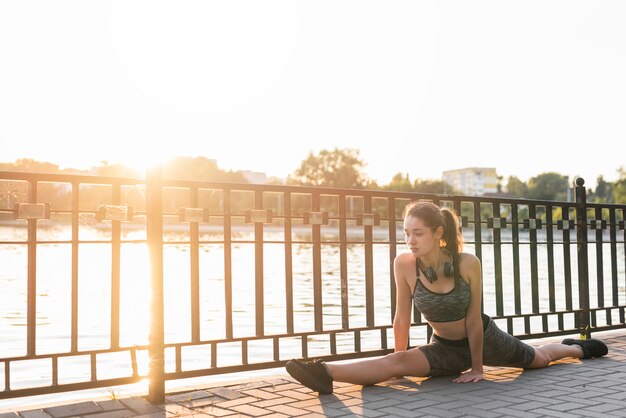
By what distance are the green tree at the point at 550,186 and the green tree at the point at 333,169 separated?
32.2m

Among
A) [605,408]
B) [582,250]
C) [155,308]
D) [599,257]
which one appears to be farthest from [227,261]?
[599,257]

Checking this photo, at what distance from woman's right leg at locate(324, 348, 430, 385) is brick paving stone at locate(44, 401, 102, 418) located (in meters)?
1.50

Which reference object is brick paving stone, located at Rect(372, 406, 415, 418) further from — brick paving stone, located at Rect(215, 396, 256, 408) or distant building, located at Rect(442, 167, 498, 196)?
distant building, located at Rect(442, 167, 498, 196)

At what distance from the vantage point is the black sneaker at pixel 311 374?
184 inches

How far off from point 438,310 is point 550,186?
131 meters

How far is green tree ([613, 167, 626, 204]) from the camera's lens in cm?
8541

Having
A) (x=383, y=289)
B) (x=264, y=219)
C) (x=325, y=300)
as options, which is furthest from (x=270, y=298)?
(x=264, y=219)

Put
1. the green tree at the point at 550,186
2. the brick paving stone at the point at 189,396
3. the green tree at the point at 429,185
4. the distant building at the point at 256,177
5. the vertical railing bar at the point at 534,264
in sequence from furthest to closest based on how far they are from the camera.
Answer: the distant building at the point at 256,177 < the green tree at the point at 550,186 < the green tree at the point at 429,185 < the vertical railing bar at the point at 534,264 < the brick paving stone at the point at 189,396

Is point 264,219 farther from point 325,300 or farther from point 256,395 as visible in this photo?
point 325,300

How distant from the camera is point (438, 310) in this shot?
202 inches

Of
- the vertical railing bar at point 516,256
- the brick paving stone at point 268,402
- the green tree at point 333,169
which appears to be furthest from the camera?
the green tree at point 333,169

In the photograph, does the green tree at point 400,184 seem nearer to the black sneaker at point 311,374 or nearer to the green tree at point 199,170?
the green tree at point 199,170

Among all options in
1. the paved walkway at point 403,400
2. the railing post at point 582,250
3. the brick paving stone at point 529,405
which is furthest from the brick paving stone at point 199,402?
the railing post at point 582,250

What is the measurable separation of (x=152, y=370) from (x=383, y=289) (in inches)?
511
